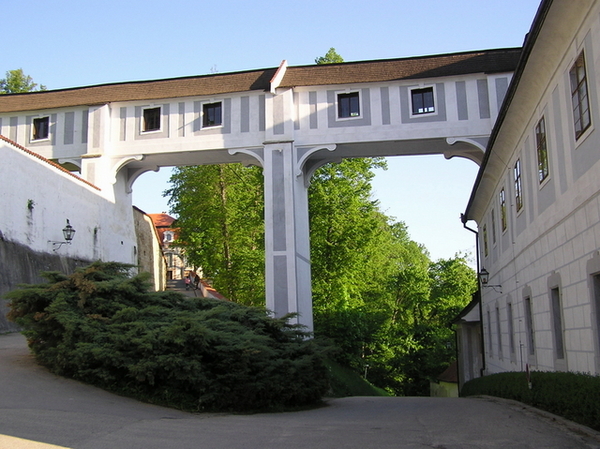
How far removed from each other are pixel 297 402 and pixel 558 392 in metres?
5.11

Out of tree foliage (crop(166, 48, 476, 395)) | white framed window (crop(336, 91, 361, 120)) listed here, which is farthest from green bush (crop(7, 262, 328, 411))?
tree foliage (crop(166, 48, 476, 395))

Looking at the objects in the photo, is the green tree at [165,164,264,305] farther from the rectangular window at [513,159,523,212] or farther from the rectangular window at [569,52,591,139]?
the rectangular window at [569,52,591,139]

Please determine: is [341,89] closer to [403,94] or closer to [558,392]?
[403,94]

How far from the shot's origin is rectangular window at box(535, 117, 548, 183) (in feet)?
41.4

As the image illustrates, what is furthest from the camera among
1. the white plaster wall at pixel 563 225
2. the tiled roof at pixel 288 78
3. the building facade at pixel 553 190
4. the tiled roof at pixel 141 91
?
the tiled roof at pixel 141 91

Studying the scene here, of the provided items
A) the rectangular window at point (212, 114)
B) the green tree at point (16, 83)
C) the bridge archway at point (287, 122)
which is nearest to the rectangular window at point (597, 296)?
the bridge archway at point (287, 122)

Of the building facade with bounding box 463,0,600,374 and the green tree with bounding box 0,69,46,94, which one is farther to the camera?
the green tree with bounding box 0,69,46,94

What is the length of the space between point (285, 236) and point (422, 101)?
8373 mm

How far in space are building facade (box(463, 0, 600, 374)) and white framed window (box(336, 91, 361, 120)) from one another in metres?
11.9

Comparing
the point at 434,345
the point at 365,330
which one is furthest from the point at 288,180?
the point at 434,345

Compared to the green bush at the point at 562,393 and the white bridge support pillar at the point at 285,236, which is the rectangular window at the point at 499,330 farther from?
the white bridge support pillar at the point at 285,236

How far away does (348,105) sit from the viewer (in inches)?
1174

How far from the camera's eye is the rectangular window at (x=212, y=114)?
3066 cm

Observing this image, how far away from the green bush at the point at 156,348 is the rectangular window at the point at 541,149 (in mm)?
5675
